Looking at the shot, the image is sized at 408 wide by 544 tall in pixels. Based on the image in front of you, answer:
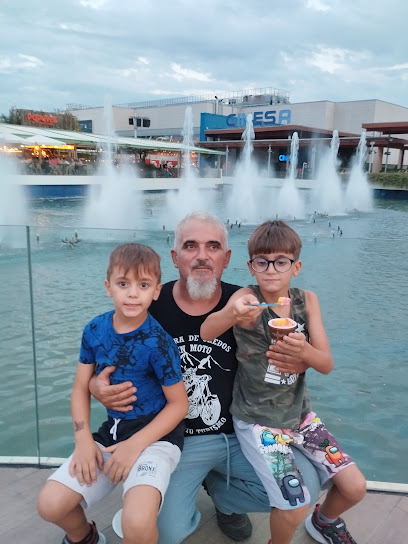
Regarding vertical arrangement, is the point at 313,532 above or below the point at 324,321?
below

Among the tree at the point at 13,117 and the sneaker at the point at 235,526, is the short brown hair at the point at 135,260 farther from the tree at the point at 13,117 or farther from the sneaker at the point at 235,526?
the tree at the point at 13,117

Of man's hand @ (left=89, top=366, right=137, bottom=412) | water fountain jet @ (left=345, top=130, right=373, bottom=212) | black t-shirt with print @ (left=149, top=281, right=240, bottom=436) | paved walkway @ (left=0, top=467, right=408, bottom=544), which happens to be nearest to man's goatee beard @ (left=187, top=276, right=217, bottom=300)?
black t-shirt with print @ (left=149, top=281, right=240, bottom=436)

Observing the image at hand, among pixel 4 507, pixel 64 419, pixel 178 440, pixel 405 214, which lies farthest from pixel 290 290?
pixel 405 214

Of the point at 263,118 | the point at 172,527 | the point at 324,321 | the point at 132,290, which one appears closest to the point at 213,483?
the point at 172,527

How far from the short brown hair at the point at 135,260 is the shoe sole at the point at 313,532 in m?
1.24

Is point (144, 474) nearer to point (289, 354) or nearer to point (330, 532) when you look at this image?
point (289, 354)

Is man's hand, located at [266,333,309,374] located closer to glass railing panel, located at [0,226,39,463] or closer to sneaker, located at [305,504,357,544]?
sneaker, located at [305,504,357,544]

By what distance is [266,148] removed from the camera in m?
44.8

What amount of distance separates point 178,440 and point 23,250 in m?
1.53

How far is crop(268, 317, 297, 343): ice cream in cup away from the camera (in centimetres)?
173

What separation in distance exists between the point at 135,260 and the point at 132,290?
12cm

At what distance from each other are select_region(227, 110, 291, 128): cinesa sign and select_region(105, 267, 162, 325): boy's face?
4613 centimetres

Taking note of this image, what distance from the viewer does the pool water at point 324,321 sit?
2785 mm

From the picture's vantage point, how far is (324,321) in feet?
11.9
